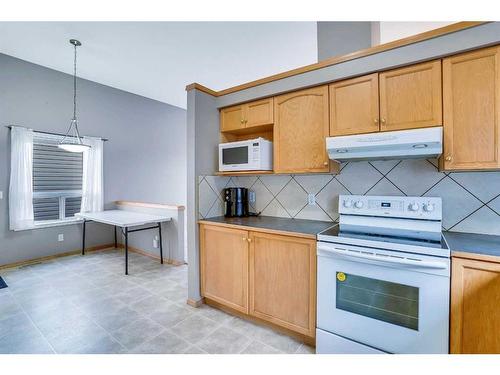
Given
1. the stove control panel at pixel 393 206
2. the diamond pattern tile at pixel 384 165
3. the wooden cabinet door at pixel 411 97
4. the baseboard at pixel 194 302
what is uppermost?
the wooden cabinet door at pixel 411 97

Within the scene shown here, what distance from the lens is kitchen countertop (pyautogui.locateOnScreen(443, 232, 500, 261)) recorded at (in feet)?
4.18

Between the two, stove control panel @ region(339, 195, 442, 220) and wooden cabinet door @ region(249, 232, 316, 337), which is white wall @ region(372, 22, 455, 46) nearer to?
stove control panel @ region(339, 195, 442, 220)

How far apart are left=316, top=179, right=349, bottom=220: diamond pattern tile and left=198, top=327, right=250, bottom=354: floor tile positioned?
1.28 meters

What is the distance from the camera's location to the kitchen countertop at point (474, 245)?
50.2 inches

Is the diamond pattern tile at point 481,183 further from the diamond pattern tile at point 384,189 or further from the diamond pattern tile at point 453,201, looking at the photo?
the diamond pattern tile at point 384,189

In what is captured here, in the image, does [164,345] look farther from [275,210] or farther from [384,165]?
[384,165]

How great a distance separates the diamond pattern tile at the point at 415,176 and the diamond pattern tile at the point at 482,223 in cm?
32

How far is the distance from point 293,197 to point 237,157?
0.69 metres

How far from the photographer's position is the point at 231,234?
2.21 meters

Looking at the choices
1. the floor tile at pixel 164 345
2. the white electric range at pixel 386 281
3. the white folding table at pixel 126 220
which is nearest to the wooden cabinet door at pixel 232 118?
the white electric range at pixel 386 281

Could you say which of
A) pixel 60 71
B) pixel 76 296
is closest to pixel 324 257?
pixel 76 296

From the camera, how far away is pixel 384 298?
1499 mm

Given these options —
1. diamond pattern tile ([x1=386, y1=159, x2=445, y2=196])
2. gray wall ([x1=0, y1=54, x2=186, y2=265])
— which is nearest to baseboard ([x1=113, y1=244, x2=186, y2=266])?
gray wall ([x1=0, y1=54, x2=186, y2=265])
